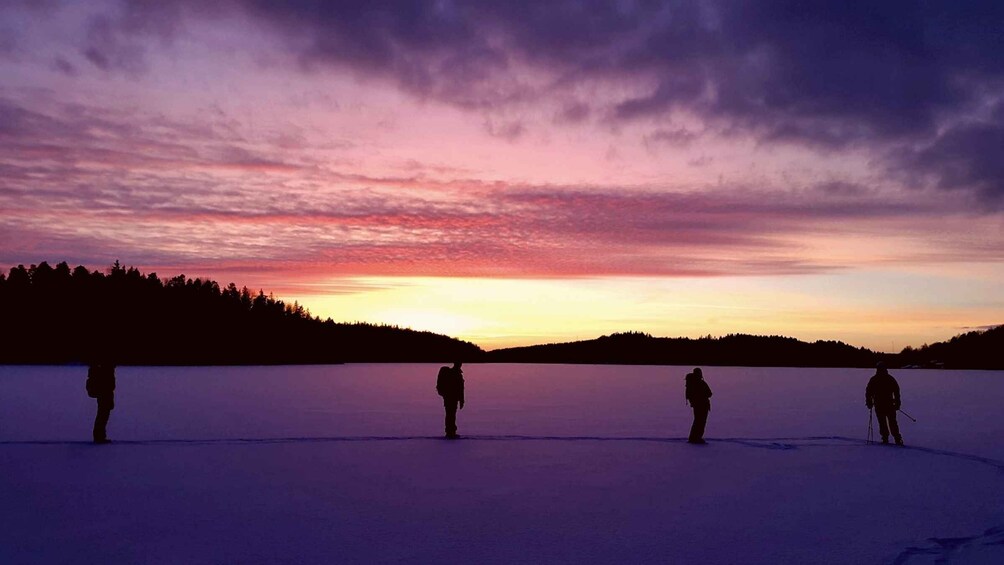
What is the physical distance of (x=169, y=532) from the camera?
8.98 m

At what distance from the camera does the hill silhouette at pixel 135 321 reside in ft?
379

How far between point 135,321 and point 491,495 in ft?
436

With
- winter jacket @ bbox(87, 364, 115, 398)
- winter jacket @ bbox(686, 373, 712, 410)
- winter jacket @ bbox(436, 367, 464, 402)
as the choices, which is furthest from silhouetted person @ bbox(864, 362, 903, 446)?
winter jacket @ bbox(87, 364, 115, 398)

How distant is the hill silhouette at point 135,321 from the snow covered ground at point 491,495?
9519cm

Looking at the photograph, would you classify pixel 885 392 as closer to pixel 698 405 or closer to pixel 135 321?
pixel 698 405

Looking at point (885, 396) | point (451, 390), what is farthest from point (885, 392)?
point (451, 390)

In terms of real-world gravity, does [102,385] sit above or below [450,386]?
below

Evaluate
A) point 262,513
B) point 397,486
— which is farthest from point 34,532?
point 397,486

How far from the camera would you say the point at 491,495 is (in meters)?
11.5

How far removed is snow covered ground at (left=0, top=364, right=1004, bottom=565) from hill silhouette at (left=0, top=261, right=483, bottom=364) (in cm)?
9519

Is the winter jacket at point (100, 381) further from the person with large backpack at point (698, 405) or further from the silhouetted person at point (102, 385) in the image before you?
the person with large backpack at point (698, 405)

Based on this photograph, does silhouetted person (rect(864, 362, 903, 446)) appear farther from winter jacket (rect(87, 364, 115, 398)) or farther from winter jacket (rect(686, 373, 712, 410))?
winter jacket (rect(87, 364, 115, 398))

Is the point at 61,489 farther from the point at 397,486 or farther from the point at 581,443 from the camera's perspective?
the point at 581,443

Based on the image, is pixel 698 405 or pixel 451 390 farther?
pixel 451 390
